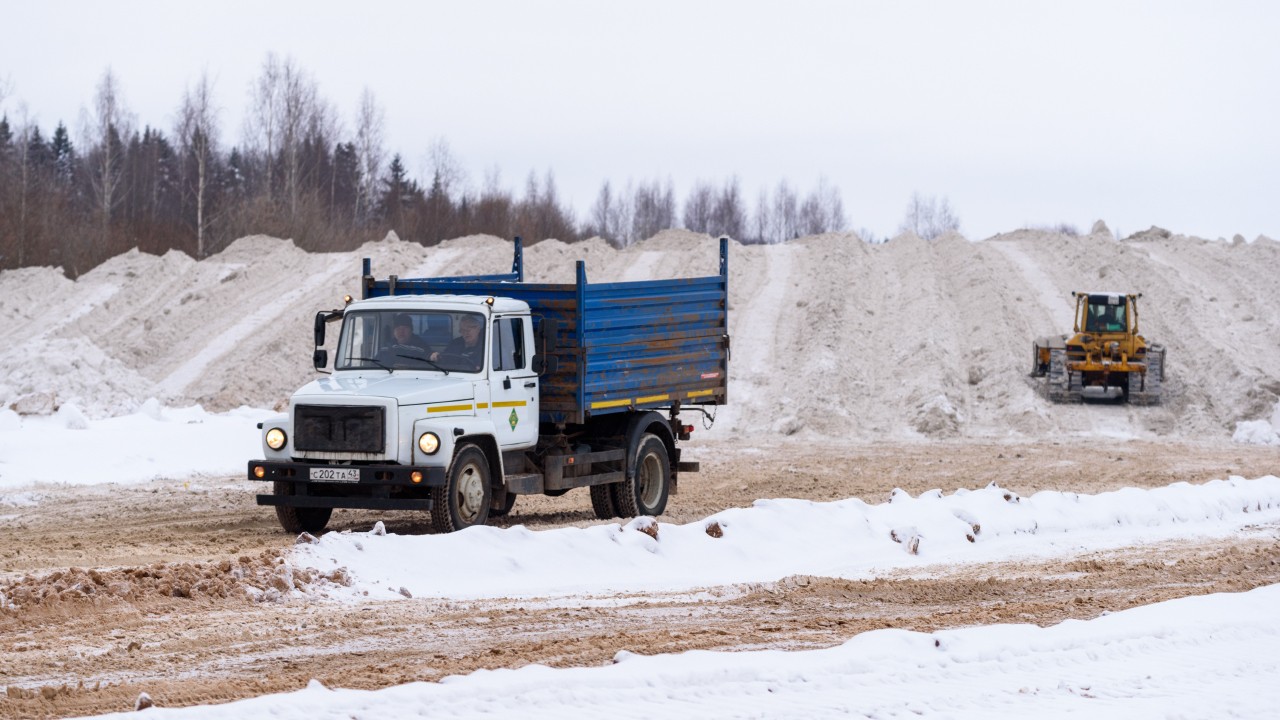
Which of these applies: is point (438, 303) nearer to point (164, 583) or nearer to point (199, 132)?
point (164, 583)

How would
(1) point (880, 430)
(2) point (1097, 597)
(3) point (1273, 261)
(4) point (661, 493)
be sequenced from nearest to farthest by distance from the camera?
(2) point (1097, 597) → (4) point (661, 493) → (1) point (880, 430) → (3) point (1273, 261)

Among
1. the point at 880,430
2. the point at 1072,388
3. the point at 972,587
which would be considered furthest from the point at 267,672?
the point at 1072,388

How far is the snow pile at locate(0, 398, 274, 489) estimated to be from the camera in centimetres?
1942

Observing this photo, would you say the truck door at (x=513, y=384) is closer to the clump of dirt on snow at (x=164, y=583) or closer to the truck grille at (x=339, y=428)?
the truck grille at (x=339, y=428)

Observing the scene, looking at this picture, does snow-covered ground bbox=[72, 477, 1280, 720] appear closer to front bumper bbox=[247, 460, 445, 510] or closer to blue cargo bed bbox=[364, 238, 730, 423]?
front bumper bbox=[247, 460, 445, 510]

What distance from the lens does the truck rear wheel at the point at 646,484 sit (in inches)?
626

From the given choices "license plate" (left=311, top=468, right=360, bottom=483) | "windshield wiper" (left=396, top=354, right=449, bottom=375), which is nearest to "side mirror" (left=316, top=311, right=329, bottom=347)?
"windshield wiper" (left=396, top=354, right=449, bottom=375)

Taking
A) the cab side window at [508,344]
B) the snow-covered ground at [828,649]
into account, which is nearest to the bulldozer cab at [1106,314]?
the snow-covered ground at [828,649]

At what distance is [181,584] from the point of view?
10.4m

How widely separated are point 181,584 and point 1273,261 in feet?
146

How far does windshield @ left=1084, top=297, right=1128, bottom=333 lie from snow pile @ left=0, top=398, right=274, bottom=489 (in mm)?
19482

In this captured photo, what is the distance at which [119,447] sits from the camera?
20.8 metres

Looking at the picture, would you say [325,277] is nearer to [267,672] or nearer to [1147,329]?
[1147,329]

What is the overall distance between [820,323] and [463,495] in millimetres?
25212
